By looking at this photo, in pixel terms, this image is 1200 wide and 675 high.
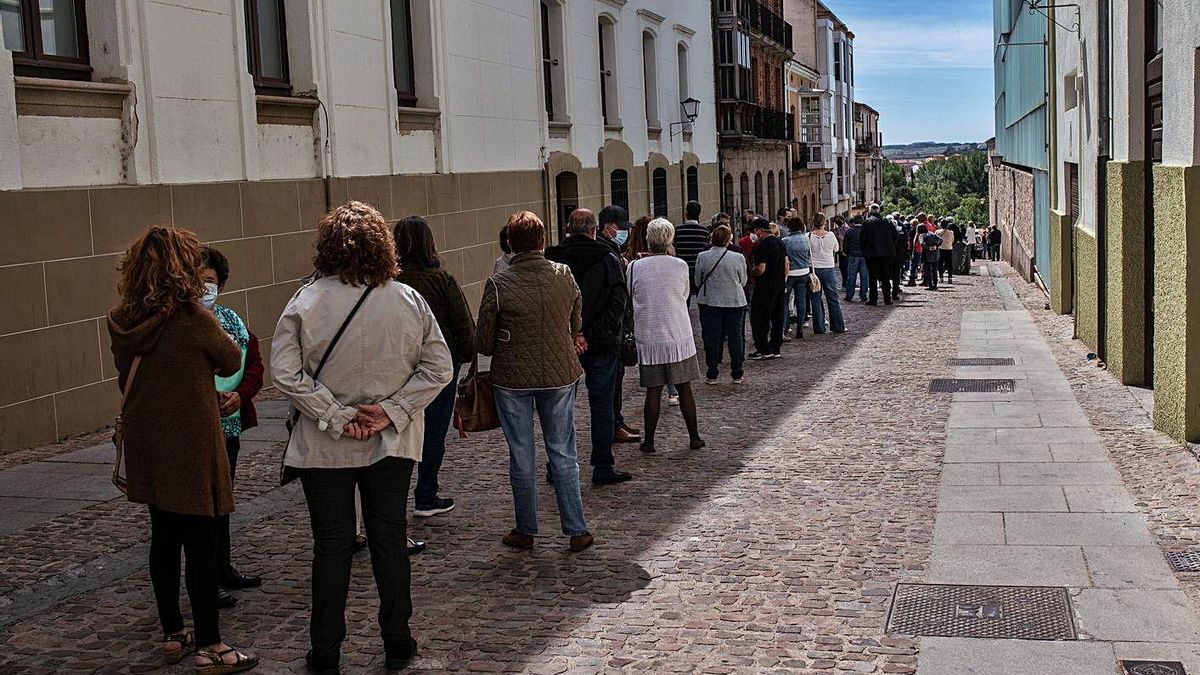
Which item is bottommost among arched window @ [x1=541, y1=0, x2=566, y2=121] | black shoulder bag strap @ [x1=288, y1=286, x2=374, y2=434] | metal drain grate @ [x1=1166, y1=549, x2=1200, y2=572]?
metal drain grate @ [x1=1166, y1=549, x2=1200, y2=572]

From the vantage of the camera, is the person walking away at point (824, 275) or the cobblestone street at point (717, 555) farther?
the person walking away at point (824, 275)

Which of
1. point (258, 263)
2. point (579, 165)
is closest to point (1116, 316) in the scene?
point (258, 263)

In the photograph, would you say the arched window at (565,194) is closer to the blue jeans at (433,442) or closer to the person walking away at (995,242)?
the blue jeans at (433,442)

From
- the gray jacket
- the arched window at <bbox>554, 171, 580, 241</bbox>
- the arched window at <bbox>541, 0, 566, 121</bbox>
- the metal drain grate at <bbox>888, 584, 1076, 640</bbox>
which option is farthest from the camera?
the arched window at <bbox>554, 171, 580, 241</bbox>

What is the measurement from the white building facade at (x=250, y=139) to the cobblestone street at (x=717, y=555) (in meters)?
1.36

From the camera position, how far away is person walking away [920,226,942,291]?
1089 inches

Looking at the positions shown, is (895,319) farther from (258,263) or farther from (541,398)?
(541,398)

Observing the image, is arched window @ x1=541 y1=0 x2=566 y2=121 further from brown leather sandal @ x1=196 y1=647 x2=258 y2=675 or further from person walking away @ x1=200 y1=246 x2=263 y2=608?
brown leather sandal @ x1=196 y1=647 x2=258 y2=675

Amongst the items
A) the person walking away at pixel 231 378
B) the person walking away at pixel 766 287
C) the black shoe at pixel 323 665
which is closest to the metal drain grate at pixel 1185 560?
the black shoe at pixel 323 665

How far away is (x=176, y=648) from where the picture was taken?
17.0ft

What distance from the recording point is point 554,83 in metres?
22.2

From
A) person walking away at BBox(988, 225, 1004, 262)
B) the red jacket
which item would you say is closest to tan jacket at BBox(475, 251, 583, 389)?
the red jacket

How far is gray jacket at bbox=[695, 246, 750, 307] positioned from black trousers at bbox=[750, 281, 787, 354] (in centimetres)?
226

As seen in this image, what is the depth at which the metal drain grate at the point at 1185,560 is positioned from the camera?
20.1 ft
